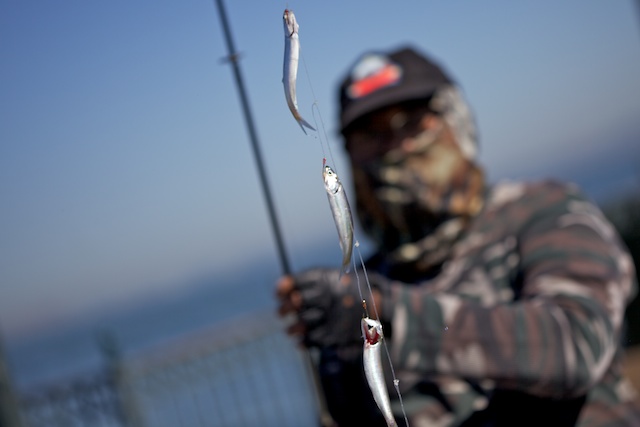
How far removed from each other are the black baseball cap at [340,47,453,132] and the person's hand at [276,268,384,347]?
47cm

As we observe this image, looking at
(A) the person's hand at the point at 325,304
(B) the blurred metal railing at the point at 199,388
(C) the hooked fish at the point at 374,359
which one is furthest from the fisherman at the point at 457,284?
(B) the blurred metal railing at the point at 199,388

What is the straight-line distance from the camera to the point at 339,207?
761 millimetres

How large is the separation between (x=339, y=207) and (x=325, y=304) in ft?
2.06

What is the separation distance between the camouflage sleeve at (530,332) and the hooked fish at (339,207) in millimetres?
694

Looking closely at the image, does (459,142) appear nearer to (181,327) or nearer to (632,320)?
(632,320)

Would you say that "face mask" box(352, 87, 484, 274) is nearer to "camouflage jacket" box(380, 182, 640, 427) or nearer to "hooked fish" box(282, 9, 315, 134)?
"camouflage jacket" box(380, 182, 640, 427)

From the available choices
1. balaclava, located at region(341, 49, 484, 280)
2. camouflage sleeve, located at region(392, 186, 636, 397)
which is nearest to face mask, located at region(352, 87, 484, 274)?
balaclava, located at region(341, 49, 484, 280)

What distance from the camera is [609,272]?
1.59 m

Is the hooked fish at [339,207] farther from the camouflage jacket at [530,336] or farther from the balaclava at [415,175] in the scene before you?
the balaclava at [415,175]

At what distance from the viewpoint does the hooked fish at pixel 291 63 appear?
77 cm

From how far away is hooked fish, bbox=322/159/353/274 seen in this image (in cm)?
75

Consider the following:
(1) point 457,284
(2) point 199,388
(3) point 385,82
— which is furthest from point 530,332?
(2) point 199,388

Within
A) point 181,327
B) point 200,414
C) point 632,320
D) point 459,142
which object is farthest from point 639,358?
point 181,327

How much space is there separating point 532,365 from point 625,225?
4207mm
